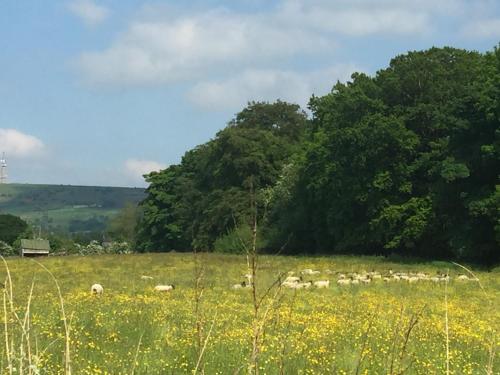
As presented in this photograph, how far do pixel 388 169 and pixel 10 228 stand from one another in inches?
4062

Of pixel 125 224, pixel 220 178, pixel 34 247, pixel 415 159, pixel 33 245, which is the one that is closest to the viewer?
pixel 415 159

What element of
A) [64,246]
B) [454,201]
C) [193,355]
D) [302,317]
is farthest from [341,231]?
[64,246]

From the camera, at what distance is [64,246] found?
123438 mm

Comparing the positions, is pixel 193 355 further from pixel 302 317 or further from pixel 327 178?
pixel 327 178

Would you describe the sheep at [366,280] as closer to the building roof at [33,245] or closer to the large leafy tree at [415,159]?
the large leafy tree at [415,159]

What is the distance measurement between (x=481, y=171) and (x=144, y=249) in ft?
212

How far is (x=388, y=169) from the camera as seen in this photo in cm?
5169


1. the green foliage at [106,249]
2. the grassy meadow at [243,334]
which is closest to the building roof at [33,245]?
the green foliage at [106,249]

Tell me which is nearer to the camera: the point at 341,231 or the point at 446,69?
the point at 446,69

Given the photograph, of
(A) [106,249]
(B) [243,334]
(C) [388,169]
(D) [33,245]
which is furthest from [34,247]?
(B) [243,334]

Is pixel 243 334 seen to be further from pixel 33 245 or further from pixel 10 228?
pixel 10 228

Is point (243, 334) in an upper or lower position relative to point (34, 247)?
Answer: upper

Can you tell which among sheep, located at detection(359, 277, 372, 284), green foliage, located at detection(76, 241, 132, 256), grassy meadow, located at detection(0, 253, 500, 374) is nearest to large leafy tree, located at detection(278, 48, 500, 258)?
sheep, located at detection(359, 277, 372, 284)

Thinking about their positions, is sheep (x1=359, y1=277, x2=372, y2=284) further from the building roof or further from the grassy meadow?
the building roof
